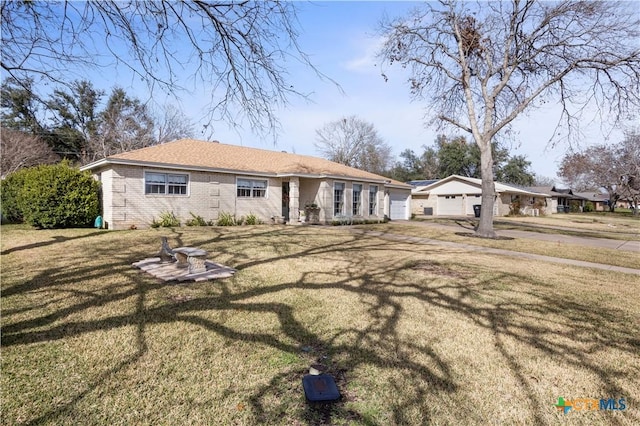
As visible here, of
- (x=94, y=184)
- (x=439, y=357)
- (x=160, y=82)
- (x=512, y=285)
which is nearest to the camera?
(x=439, y=357)

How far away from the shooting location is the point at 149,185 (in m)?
14.6

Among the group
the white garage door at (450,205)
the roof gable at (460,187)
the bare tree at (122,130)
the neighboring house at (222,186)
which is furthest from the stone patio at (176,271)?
the white garage door at (450,205)

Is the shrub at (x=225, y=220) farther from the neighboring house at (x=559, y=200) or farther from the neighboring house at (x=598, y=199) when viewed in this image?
the neighboring house at (x=598, y=199)

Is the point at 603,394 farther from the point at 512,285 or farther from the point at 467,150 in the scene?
the point at 467,150

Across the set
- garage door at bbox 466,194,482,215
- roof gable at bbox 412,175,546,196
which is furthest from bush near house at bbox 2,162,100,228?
garage door at bbox 466,194,482,215

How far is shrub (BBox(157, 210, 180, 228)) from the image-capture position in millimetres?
14742

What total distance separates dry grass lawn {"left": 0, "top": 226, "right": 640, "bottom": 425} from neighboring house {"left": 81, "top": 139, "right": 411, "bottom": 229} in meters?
7.28

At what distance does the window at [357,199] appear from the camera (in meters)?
21.4

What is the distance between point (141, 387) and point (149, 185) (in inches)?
533

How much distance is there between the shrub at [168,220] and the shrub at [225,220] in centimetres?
204

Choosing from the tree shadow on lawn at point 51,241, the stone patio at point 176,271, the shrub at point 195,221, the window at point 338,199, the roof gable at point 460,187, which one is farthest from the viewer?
the roof gable at point 460,187

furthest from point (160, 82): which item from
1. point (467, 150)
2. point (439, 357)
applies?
point (467, 150)

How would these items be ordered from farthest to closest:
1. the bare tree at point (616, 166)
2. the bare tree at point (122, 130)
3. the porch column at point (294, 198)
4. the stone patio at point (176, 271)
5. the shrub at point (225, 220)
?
the bare tree at point (616, 166), the bare tree at point (122, 130), the porch column at point (294, 198), the shrub at point (225, 220), the stone patio at point (176, 271)

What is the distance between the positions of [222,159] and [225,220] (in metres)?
3.65
